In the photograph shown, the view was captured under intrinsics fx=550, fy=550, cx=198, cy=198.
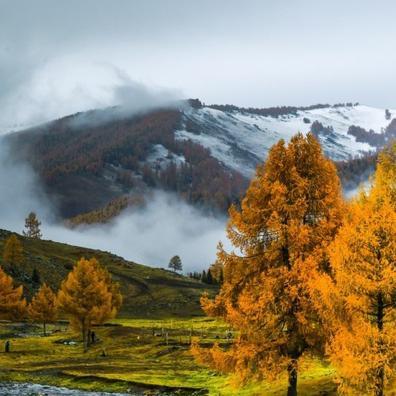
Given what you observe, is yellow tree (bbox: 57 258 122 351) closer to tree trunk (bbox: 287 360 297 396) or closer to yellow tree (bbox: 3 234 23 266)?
tree trunk (bbox: 287 360 297 396)

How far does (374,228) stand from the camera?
24.3 metres

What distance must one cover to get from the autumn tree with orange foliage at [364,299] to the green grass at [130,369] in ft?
15.9

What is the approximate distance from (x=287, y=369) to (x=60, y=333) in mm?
93996

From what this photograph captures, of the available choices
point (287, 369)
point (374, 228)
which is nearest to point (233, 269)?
point (287, 369)

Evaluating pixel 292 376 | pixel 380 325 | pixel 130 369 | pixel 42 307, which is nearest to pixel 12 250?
pixel 42 307

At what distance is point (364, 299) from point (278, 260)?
6.17m

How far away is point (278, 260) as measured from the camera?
97.0ft

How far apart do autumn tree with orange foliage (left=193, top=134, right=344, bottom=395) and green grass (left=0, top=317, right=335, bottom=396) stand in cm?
193

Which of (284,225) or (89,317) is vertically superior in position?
(284,225)

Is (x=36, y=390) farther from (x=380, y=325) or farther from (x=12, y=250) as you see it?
(x=12, y=250)

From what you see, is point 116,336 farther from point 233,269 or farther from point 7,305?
point 233,269

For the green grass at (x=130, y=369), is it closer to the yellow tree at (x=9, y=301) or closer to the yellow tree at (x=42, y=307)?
the yellow tree at (x=42, y=307)

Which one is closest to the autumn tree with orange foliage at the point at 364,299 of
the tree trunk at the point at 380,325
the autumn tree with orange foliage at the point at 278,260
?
the tree trunk at the point at 380,325

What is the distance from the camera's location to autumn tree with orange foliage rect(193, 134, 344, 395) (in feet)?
91.4
